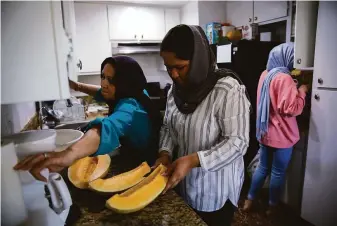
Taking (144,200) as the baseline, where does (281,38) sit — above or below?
above

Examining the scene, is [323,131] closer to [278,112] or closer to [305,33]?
[278,112]

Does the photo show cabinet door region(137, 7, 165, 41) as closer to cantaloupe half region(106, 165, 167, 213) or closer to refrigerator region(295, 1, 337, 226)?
refrigerator region(295, 1, 337, 226)

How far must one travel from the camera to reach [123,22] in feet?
11.8

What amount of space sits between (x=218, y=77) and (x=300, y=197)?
1631 mm

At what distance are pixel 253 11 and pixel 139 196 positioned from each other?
9.26ft

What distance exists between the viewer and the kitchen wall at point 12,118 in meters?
0.89

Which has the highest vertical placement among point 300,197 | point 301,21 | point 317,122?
point 301,21

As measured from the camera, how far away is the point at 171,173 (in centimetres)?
84

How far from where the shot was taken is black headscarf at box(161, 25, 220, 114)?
0.95 meters

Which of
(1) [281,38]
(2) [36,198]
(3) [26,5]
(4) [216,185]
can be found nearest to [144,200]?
(2) [36,198]

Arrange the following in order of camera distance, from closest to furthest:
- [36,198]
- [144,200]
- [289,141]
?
1. [36,198]
2. [144,200]
3. [289,141]

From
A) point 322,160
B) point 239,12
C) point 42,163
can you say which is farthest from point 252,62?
point 42,163

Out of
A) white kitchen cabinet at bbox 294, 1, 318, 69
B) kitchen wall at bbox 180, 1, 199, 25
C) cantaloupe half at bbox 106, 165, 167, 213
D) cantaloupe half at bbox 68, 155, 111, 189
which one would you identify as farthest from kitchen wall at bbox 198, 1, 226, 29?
cantaloupe half at bbox 106, 165, 167, 213

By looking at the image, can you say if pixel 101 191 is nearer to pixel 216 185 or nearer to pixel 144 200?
pixel 144 200
